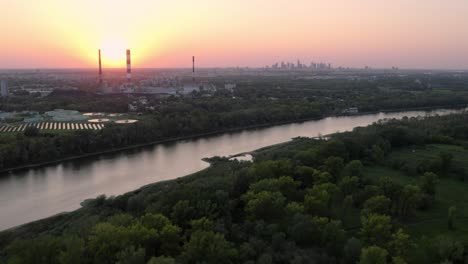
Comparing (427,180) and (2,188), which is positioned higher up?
(427,180)

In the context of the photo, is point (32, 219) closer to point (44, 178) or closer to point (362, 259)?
point (44, 178)

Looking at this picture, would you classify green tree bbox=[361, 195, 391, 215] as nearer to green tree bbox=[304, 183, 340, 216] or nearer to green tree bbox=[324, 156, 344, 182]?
green tree bbox=[304, 183, 340, 216]

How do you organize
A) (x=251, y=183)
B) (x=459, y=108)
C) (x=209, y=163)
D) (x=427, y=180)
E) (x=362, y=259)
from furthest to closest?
(x=459, y=108) → (x=209, y=163) → (x=427, y=180) → (x=251, y=183) → (x=362, y=259)

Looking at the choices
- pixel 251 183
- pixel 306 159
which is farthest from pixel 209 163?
pixel 251 183

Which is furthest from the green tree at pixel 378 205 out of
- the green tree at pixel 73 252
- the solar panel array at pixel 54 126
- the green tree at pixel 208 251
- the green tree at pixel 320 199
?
the solar panel array at pixel 54 126

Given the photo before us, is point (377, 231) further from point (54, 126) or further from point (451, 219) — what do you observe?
point (54, 126)

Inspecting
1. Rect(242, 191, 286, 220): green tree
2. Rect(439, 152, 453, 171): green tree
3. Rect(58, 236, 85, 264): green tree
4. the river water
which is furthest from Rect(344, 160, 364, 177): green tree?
Rect(58, 236, 85, 264): green tree
